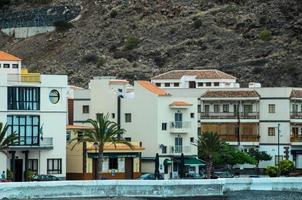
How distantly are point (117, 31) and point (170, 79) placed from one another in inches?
1932

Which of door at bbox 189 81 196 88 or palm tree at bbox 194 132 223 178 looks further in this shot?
door at bbox 189 81 196 88

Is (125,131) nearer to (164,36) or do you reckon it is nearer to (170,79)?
(170,79)

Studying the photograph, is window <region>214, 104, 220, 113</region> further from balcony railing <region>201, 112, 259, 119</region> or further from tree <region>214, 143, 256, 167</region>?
tree <region>214, 143, 256, 167</region>

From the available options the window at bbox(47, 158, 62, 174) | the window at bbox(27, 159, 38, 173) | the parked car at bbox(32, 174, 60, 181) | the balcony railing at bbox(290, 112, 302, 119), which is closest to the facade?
the window at bbox(47, 158, 62, 174)

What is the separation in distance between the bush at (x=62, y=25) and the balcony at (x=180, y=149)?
263ft

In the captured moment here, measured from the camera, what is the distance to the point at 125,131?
110312 millimetres

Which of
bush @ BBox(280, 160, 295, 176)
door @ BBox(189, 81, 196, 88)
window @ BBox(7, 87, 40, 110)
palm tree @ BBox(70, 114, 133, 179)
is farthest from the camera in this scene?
door @ BBox(189, 81, 196, 88)

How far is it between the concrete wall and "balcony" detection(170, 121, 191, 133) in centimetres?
1769

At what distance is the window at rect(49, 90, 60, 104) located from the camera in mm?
100625

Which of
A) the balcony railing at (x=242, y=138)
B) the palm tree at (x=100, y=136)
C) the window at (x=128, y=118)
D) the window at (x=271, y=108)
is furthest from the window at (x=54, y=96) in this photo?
the window at (x=271, y=108)

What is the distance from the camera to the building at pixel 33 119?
324 ft

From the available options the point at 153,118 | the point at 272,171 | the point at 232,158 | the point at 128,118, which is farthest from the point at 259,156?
the point at 128,118

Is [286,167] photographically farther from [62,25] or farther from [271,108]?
[62,25]

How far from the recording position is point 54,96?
101 meters
